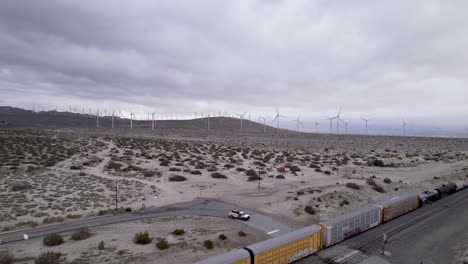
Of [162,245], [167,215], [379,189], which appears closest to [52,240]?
[162,245]

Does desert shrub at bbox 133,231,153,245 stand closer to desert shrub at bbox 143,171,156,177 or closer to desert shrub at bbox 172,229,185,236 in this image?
desert shrub at bbox 172,229,185,236

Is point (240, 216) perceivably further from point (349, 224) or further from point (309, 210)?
point (349, 224)

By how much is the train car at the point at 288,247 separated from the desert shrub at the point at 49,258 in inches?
532

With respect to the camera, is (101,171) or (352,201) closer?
(352,201)

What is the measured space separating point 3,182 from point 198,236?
32.9 m

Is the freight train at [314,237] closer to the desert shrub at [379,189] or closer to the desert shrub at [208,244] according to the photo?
the desert shrub at [208,244]

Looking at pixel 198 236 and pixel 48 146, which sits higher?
pixel 48 146

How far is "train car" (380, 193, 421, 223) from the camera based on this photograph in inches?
1191

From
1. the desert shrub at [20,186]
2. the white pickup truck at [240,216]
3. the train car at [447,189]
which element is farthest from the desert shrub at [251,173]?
the desert shrub at [20,186]

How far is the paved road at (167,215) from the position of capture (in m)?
25.6

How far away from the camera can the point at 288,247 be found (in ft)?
66.6

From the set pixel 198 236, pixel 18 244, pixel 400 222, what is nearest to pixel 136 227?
pixel 198 236

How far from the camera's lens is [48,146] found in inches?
2689

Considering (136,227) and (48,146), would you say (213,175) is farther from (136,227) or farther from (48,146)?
(48,146)
